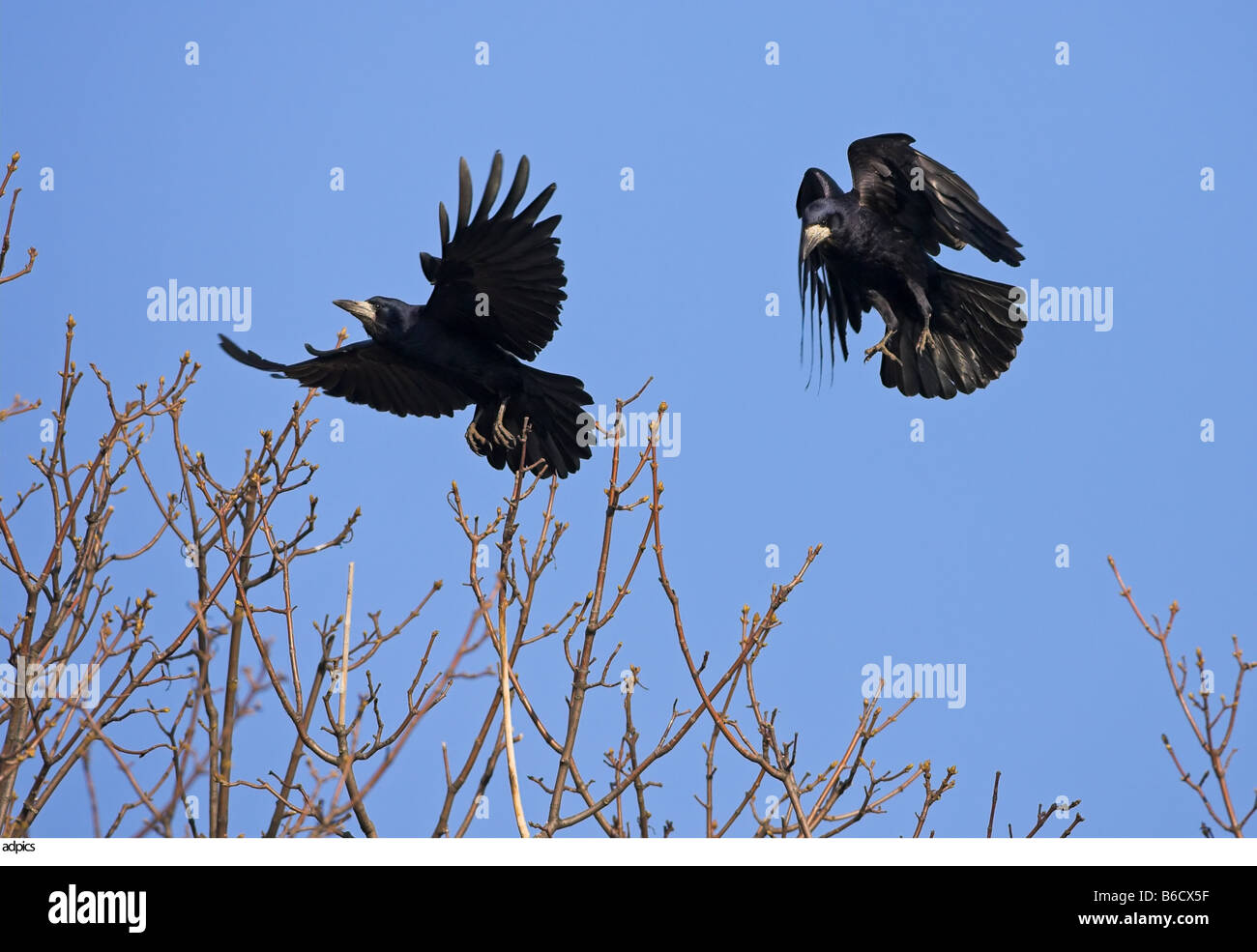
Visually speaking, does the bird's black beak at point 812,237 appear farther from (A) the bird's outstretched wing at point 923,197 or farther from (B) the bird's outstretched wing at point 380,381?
(B) the bird's outstretched wing at point 380,381

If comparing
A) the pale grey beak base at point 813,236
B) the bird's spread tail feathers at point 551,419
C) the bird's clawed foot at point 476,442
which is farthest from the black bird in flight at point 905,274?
the bird's clawed foot at point 476,442

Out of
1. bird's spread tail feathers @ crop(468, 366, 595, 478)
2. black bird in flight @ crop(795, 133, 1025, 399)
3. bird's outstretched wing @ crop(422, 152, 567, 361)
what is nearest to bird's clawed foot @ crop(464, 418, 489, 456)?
bird's spread tail feathers @ crop(468, 366, 595, 478)

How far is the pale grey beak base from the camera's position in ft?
22.5

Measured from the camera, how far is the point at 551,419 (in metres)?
6.32

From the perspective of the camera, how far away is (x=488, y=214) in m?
5.62

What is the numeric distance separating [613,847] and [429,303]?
413 centimetres

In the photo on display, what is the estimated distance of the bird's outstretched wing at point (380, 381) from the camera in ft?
21.5

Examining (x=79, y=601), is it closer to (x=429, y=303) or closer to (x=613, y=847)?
(x=613, y=847)

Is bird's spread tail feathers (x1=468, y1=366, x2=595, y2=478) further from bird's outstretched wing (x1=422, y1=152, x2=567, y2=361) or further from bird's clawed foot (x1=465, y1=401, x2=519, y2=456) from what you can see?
bird's outstretched wing (x1=422, y1=152, x2=567, y2=361)

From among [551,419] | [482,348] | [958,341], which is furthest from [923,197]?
[482,348]

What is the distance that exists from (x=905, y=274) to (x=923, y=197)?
1.41ft

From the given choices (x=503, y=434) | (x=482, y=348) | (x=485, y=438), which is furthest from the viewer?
(x=485, y=438)

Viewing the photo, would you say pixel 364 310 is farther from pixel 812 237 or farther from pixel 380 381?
pixel 812 237
